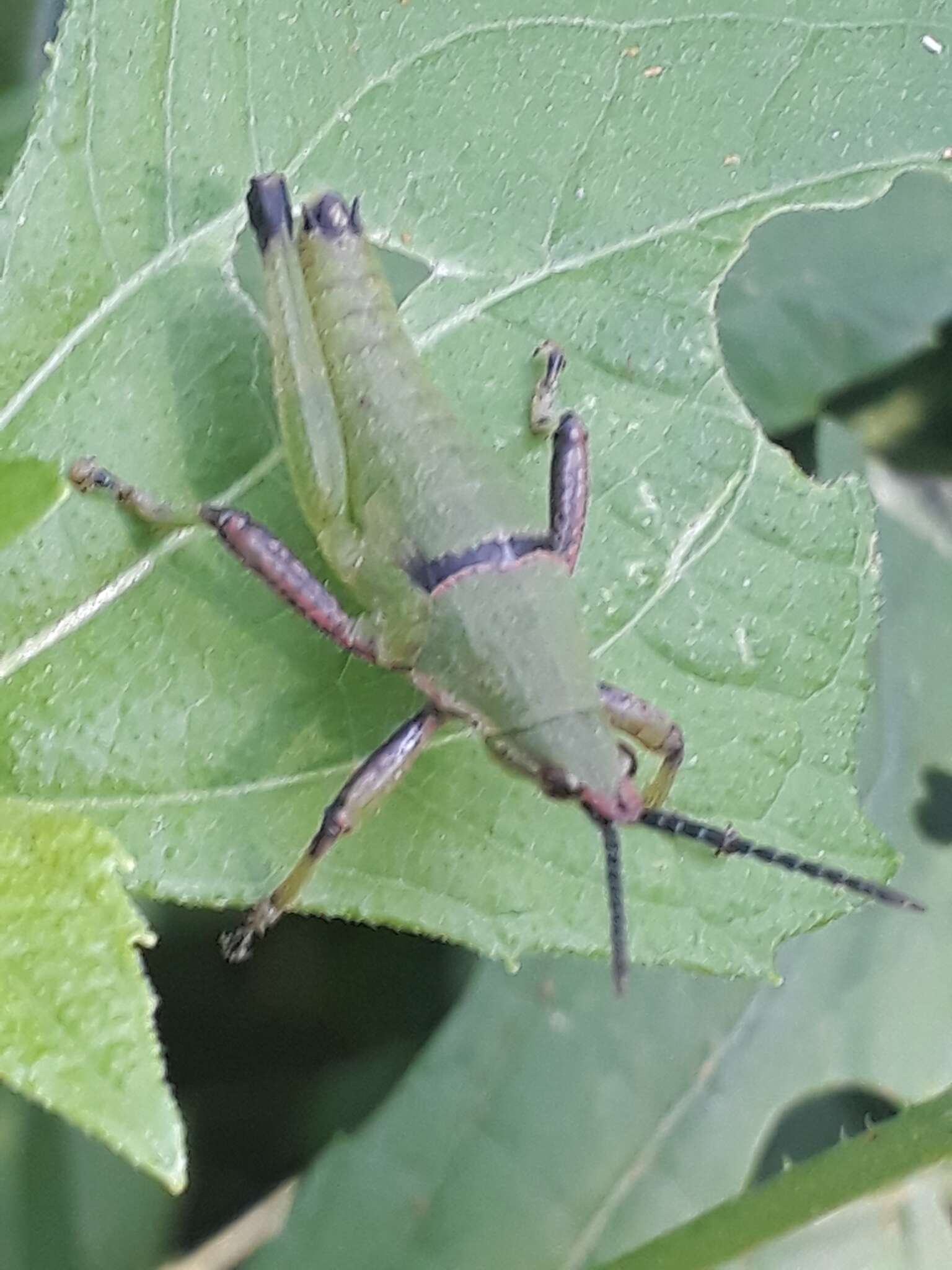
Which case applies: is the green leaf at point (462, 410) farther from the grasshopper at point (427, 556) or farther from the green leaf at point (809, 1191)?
the green leaf at point (809, 1191)

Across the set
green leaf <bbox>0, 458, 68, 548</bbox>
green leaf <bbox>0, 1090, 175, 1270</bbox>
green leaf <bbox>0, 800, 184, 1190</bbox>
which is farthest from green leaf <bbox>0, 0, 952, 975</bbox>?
green leaf <bbox>0, 1090, 175, 1270</bbox>

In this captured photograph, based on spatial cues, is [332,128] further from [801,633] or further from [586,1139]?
[586,1139]

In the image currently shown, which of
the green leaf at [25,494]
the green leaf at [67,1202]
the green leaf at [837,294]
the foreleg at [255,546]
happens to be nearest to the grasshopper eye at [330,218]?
the foreleg at [255,546]

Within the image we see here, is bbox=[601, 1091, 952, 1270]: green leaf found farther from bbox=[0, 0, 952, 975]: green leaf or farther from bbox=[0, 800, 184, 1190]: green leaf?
bbox=[0, 800, 184, 1190]: green leaf

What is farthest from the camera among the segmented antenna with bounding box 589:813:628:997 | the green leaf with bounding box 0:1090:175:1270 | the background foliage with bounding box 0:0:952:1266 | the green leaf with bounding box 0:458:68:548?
the green leaf with bounding box 0:1090:175:1270

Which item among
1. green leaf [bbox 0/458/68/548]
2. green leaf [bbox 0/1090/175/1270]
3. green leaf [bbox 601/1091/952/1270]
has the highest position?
green leaf [bbox 0/458/68/548]

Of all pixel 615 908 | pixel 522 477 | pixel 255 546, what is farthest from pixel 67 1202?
pixel 522 477
